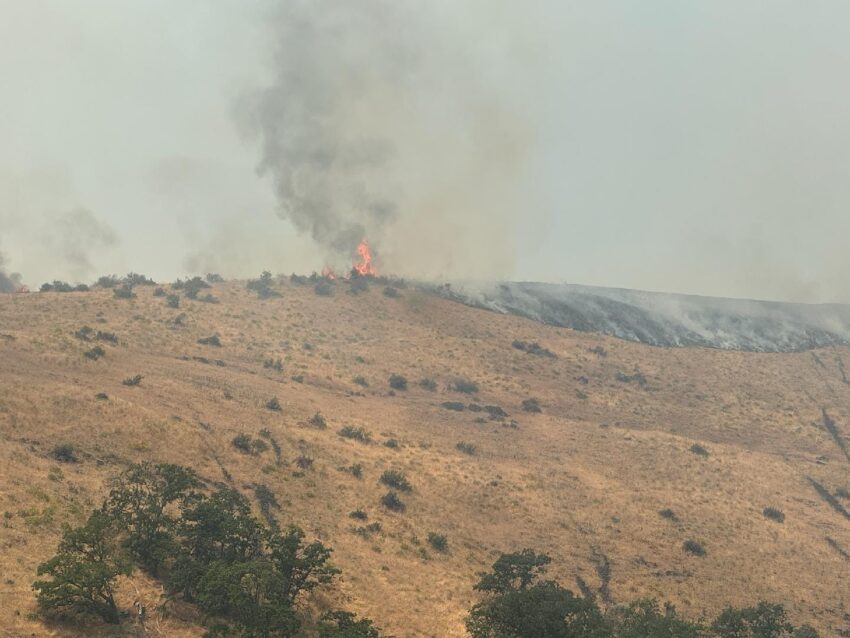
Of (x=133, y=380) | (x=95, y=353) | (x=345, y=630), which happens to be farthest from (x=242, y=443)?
(x=345, y=630)

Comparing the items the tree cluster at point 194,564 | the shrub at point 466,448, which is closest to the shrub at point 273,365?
the shrub at point 466,448

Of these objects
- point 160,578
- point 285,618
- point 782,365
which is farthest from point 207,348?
point 782,365

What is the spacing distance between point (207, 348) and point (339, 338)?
18016 mm

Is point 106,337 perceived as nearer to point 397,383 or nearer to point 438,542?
point 397,383

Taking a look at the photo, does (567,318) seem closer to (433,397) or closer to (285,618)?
(433,397)

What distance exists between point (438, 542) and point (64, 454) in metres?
21.8

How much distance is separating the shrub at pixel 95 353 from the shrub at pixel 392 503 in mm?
29022

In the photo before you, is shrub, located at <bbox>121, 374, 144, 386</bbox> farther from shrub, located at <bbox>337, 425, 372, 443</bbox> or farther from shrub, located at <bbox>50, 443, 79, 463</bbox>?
shrub, located at <bbox>337, 425, 372, 443</bbox>

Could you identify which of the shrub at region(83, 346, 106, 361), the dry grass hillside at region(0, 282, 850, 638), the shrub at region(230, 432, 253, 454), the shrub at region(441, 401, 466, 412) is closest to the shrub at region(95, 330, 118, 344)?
the dry grass hillside at region(0, 282, 850, 638)

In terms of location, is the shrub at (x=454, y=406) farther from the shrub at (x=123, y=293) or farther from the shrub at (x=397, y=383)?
the shrub at (x=123, y=293)

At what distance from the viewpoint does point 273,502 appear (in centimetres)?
3897

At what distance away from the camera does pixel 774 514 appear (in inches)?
2064

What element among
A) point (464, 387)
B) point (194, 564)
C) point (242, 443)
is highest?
point (464, 387)

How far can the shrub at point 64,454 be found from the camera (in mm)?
36062
